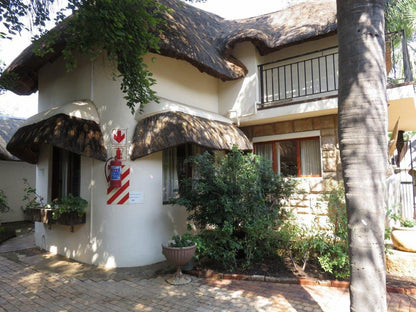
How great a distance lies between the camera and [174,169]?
6543 millimetres

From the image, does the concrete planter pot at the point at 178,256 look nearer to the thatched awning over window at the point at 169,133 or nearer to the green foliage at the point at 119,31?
the thatched awning over window at the point at 169,133

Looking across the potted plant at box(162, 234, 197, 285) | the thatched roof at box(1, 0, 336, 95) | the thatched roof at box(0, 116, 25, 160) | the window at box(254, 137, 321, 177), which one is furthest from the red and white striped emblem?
the thatched roof at box(0, 116, 25, 160)

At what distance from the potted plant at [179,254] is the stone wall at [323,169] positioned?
3.10 meters

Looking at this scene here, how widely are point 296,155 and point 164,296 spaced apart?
490 centimetres

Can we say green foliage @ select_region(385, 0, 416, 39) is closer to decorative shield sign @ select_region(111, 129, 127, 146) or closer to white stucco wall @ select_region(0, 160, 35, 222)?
decorative shield sign @ select_region(111, 129, 127, 146)

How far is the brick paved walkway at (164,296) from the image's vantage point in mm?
3672

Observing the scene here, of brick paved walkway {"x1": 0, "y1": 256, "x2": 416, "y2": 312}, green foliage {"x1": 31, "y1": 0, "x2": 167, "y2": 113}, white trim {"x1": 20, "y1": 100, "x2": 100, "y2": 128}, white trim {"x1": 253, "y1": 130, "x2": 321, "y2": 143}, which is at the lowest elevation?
brick paved walkway {"x1": 0, "y1": 256, "x2": 416, "y2": 312}

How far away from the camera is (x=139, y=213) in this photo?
5504 millimetres

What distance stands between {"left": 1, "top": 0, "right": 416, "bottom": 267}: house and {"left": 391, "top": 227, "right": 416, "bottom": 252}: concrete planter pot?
6.47 ft

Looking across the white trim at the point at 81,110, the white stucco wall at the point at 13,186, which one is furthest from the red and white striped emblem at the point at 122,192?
the white stucco wall at the point at 13,186

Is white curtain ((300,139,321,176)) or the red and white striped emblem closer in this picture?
the red and white striped emblem

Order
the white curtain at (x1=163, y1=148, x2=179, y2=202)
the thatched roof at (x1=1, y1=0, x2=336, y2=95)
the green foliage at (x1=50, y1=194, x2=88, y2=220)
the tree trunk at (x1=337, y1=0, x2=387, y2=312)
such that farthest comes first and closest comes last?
the white curtain at (x1=163, y1=148, x2=179, y2=202)
the thatched roof at (x1=1, y1=0, x2=336, y2=95)
the green foliage at (x1=50, y1=194, x2=88, y2=220)
the tree trunk at (x1=337, y1=0, x2=387, y2=312)

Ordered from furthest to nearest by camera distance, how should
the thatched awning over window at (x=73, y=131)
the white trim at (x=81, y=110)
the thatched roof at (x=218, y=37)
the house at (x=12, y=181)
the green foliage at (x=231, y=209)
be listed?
the house at (x=12, y=181), the thatched roof at (x=218, y=37), the white trim at (x=81, y=110), the thatched awning over window at (x=73, y=131), the green foliage at (x=231, y=209)

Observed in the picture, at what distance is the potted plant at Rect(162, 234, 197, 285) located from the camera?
4.46 metres
